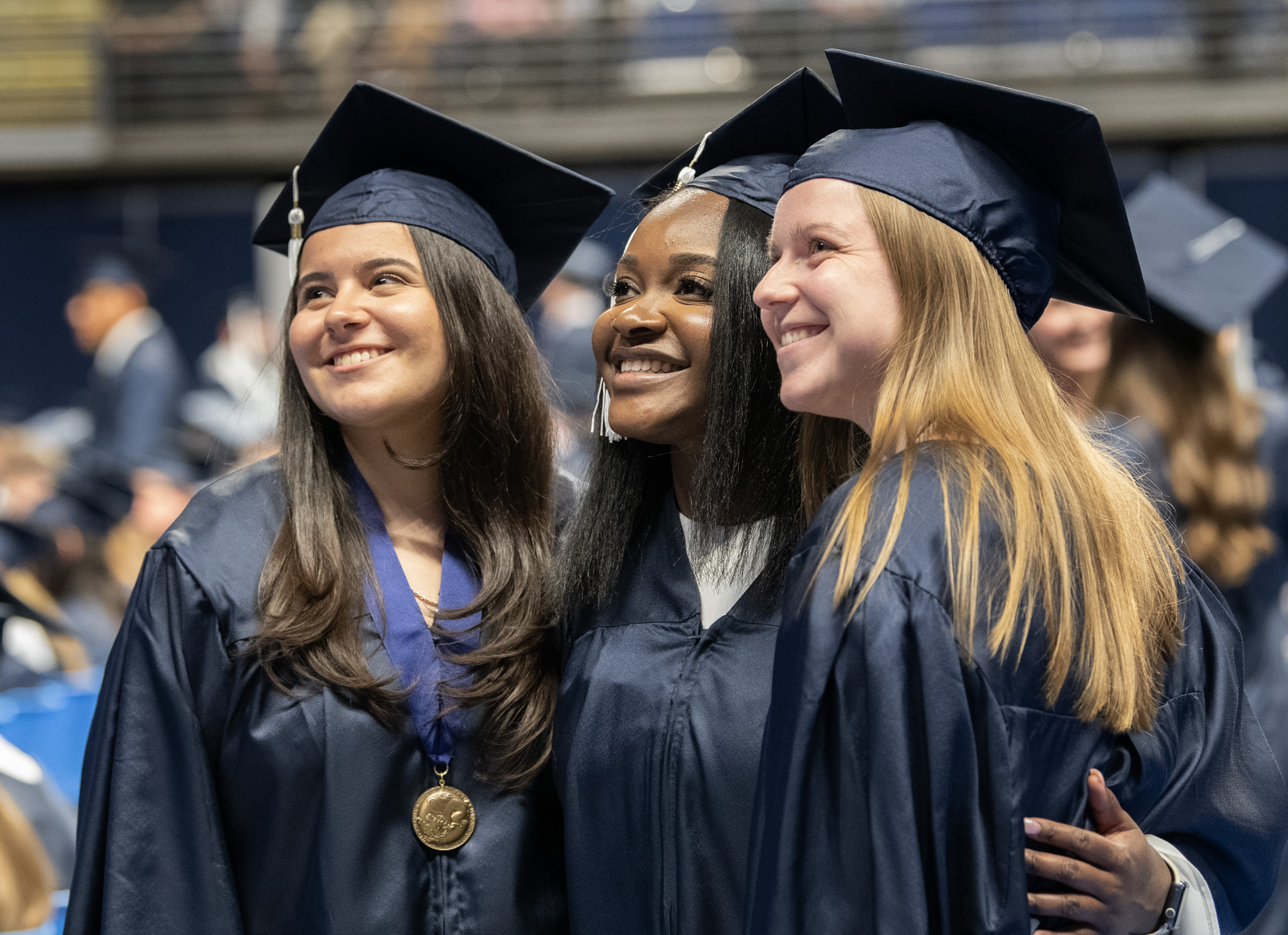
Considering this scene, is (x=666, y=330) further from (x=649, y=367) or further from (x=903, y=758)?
(x=903, y=758)

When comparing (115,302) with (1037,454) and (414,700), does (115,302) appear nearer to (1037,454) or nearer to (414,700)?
(414,700)

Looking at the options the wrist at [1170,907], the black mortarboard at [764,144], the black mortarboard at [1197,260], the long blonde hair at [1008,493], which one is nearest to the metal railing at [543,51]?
the black mortarboard at [1197,260]

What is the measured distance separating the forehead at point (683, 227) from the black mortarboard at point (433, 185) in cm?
26

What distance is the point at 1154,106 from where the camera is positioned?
10.9 metres

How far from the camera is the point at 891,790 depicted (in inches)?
56.6

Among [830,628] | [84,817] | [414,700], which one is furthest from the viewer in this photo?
[414,700]

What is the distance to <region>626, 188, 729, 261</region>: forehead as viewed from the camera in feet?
6.98

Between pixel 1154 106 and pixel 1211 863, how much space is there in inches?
408

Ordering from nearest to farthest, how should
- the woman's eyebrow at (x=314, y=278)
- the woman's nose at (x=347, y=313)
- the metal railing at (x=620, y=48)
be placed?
the woman's nose at (x=347, y=313)
the woman's eyebrow at (x=314, y=278)
the metal railing at (x=620, y=48)

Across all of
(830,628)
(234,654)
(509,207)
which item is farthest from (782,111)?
(234,654)

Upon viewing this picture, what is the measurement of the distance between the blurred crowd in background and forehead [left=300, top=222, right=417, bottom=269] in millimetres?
5335

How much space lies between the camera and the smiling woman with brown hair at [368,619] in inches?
78.1

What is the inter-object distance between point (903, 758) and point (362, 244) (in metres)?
1.32

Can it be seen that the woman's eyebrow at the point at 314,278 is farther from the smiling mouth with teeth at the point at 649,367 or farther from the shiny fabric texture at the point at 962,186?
the shiny fabric texture at the point at 962,186
